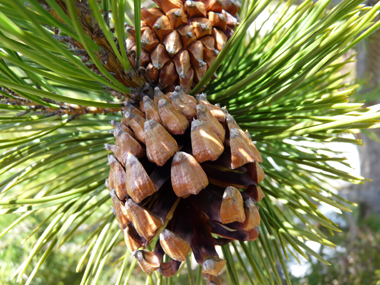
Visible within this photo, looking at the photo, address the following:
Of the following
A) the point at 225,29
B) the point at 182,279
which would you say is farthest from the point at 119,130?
the point at 182,279

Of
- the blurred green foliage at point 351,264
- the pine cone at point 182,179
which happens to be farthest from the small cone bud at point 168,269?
→ the blurred green foliage at point 351,264

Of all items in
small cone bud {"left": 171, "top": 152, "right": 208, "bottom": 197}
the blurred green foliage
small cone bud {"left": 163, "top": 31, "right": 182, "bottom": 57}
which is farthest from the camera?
the blurred green foliage

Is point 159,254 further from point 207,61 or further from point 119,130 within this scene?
point 207,61

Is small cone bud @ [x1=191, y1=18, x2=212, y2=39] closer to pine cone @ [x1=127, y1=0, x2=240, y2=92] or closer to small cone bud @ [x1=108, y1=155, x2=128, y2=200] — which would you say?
pine cone @ [x1=127, y1=0, x2=240, y2=92]

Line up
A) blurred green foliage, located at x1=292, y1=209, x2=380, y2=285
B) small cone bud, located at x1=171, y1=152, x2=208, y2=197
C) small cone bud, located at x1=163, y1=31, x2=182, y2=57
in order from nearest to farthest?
small cone bud, located at x1=171, y1=152, x2=208, y2=197 < small cone bud, located at x1=163, y1=31, x2=182, y2=57 < blurred green foliage, located at x1=292, y1=209, x2=380, y2=285

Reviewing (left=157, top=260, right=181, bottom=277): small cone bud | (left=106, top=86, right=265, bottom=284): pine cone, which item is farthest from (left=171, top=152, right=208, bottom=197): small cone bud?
(left=157, top=260, right=181, bottom=277): small cone bud
